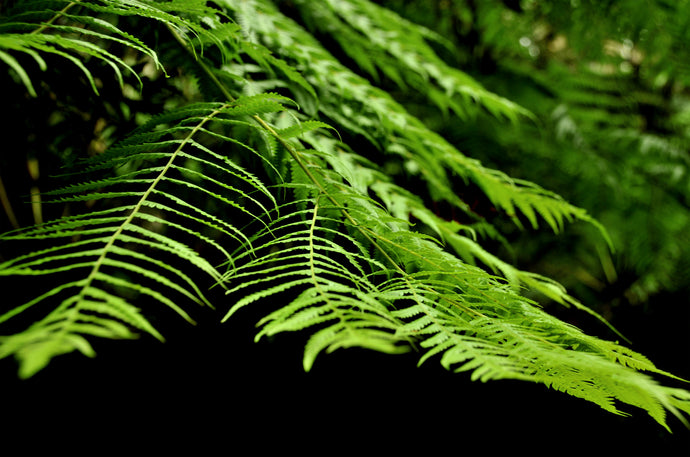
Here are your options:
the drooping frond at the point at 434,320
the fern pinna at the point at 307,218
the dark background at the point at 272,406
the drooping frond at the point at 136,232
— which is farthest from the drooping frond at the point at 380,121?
the dark background at the point at 272,406

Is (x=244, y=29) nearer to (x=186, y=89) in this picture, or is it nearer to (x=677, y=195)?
(x=186, y=89)

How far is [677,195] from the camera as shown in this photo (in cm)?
188

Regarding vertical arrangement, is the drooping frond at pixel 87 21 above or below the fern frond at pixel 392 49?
below

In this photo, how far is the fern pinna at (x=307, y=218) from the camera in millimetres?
340

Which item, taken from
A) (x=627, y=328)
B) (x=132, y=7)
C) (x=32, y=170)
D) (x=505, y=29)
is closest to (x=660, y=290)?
(x=627, y=328)

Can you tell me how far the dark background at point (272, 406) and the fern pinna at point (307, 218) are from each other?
30 cm

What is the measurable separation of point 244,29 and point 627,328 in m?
2.23

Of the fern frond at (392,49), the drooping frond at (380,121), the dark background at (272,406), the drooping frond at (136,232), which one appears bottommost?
the dark background at (272,406)

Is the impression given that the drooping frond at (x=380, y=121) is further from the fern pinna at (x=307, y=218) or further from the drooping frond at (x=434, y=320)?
the drooping frond at (x=434, y=320)

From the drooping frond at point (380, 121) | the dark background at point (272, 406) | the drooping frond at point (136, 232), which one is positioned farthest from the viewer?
the dark background at point (272, 406)

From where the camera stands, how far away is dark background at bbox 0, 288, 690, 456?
1.25 meters

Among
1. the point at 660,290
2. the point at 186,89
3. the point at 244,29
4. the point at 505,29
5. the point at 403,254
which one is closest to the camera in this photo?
the point at 403,254

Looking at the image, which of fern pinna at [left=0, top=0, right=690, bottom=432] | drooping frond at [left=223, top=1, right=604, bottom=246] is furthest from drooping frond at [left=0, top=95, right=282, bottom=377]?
drooping frond at [left=223, top=1, right=604, bottom=246]

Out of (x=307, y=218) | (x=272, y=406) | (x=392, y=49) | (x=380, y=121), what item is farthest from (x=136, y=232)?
(x=272, y=406)
